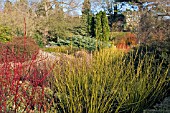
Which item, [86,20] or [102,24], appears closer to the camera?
[102,24]

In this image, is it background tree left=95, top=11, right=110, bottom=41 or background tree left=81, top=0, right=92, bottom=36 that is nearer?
background tree left=95, top=11, right=110, bottom=41

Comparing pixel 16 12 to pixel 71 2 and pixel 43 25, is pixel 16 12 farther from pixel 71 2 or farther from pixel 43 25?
pixel 71 2

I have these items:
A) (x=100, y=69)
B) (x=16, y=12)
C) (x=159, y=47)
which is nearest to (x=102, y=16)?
(x=16, y=12)

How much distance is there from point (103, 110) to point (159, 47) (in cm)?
270

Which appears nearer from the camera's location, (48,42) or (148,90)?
(148,90)

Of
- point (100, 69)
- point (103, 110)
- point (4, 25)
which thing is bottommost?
point (103, 110)

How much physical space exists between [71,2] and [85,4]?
6.67 ft

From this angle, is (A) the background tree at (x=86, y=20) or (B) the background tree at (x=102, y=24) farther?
(A) the background tree at (x=86, y=20)

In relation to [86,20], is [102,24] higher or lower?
lower

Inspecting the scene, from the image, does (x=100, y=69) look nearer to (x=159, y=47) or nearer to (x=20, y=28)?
(x=159, y=47)

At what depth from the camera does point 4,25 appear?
14195mm

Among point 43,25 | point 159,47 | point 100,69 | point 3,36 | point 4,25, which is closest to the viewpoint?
point 100,69

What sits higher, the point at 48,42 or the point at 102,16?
the point at 102,16

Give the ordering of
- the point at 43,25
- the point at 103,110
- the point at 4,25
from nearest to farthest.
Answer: the point at 103,110, the point at 4,25, the point at 43,25
